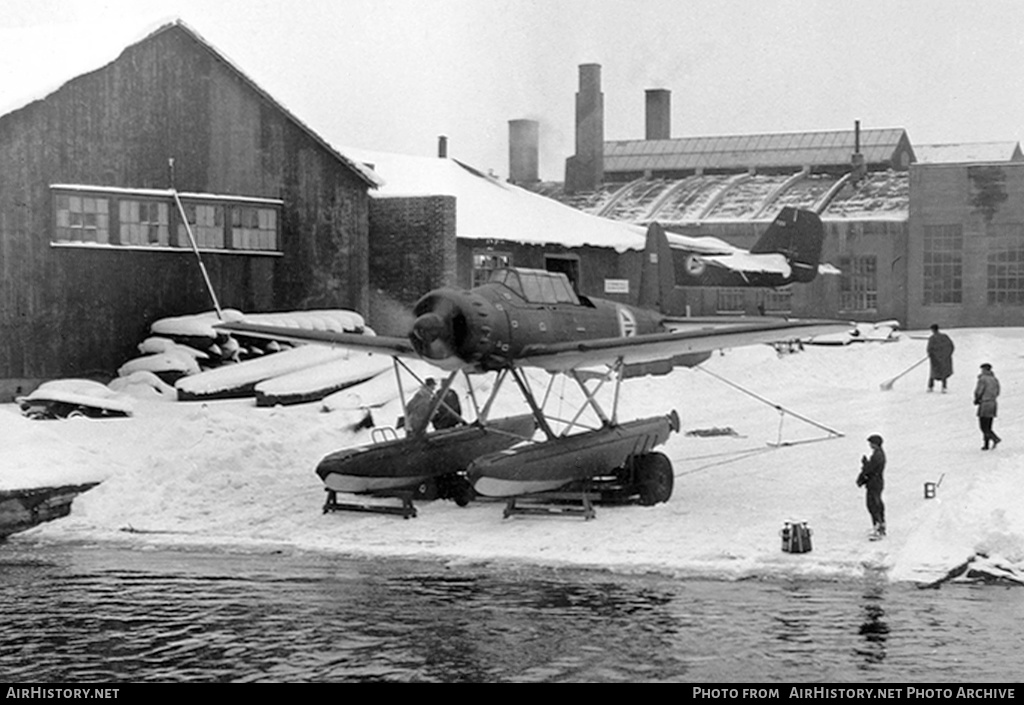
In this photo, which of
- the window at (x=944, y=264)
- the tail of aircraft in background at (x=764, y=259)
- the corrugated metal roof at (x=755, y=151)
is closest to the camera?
the tail of aircraft in background at (x=764, y=259)

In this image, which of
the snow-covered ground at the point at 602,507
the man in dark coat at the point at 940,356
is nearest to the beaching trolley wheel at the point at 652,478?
the snow-covered ground at the point at 602,507

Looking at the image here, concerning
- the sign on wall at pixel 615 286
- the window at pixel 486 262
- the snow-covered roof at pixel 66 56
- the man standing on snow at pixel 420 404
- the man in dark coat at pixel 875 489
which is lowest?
the man in dark coat at pixel 875 489

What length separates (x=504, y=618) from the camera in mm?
12758

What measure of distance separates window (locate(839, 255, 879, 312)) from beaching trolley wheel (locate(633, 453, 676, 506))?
3407cm

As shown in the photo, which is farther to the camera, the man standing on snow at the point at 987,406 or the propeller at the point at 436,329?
the man standing on snow at the point at 987,406

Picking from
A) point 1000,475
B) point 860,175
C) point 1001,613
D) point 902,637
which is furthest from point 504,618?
point 860,175

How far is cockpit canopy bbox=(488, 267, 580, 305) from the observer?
1962 cm

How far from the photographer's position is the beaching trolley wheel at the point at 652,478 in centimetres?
1914

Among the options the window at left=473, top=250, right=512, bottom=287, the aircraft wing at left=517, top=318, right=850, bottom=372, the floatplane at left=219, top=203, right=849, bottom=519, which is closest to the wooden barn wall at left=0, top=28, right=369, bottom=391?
the window at left=473, top=250, right=512, bottom=287

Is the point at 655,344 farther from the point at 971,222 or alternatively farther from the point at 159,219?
the point at 971,222

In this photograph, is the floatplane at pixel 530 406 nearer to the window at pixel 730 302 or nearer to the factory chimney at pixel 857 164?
the window at pixel 730 302

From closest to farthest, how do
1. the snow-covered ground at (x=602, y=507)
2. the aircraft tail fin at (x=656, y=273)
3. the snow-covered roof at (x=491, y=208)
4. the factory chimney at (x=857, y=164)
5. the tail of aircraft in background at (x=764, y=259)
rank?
the snow-covered ground at (x=602, y=507) < the aircraft tail fin at (x=656, y=273) < the snow-covered roof at (x=491, y=208) < the tail of aircraft in background at (x=764, y=259) < the factory chimney at (x=857, y=164)

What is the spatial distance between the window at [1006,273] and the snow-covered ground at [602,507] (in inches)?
832

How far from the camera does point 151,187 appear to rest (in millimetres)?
29312
